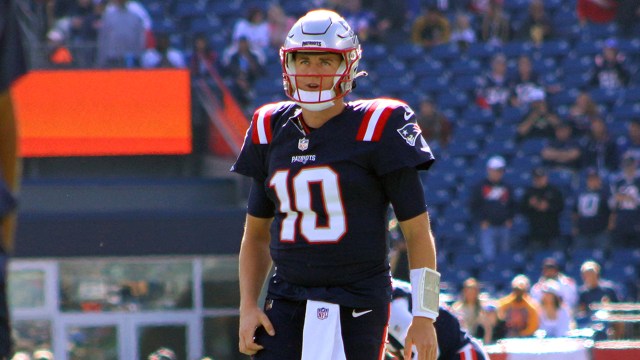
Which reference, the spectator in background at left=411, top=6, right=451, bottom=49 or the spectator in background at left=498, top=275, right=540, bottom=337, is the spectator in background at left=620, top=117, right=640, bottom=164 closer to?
the spectator in background at left=411, top=6, right=451, bottom=49

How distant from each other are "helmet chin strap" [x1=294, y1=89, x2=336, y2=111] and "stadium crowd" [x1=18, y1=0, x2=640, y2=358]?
28.2ft

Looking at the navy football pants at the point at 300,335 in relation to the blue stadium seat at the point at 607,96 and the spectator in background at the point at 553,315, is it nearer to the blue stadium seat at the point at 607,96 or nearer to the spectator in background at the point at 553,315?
the spectator in background at the point at 553,315

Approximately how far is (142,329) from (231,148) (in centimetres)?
221

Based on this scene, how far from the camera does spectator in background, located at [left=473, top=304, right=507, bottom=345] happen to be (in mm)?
10914

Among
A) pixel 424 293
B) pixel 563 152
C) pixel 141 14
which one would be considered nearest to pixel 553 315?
pixel 563 152

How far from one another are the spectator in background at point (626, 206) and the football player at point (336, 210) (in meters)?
10.3

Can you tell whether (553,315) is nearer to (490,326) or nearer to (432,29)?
(490,326)

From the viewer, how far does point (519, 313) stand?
11.2 metres

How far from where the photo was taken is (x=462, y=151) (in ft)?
52.2

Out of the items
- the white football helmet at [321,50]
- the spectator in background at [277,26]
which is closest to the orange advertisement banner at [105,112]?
the spectator in background at [277,26]

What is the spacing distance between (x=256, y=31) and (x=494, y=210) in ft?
13.5

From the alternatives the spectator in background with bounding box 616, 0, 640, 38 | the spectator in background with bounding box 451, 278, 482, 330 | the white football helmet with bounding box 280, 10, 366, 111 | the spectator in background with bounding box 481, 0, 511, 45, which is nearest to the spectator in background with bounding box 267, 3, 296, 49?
the spectator in background with bounding box 481, 0, 511, 45

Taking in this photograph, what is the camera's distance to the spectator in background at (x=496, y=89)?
1611cm

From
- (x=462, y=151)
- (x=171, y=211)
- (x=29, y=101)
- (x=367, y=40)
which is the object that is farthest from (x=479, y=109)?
(x=29, y=101)
